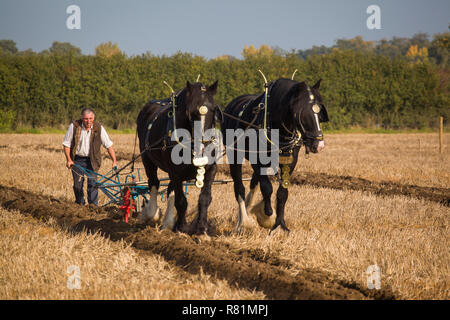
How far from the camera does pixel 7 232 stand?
22.1ft

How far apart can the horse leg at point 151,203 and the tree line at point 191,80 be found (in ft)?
84.0

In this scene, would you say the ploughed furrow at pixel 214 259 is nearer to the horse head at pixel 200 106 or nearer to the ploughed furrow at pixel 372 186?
the horse head at pixel 200 106

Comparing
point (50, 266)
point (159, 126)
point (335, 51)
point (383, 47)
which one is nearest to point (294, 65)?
point (335, 51)

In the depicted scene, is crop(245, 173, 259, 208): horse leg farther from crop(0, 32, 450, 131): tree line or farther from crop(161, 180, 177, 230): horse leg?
crop(0, 32, 450, 131): tree line

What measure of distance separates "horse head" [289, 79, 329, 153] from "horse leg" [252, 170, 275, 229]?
0.90 m

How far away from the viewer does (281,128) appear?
6.38m

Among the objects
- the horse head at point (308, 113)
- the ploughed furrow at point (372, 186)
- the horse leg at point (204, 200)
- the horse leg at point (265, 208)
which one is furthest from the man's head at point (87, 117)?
the ploughed furrow at point (372, 186)

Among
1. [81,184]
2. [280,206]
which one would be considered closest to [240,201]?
[280,206]

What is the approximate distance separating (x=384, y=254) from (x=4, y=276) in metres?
3.99

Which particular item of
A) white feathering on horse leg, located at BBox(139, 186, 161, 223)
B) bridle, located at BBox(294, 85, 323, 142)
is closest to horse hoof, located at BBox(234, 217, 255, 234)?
white feathering on horse leg, located at BBox(139, 186, 161, 223)

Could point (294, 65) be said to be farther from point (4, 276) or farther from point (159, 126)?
point (4, 276)

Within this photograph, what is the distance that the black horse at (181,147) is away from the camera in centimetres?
582
